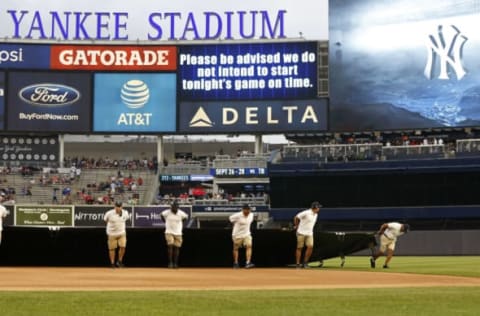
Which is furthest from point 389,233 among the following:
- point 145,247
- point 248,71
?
point 248,71

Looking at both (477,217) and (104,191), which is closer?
(477,217)

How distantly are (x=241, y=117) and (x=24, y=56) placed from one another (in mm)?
14399

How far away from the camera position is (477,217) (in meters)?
55.0

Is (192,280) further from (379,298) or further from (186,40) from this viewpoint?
(186,40)

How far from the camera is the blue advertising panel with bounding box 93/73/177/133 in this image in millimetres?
62938

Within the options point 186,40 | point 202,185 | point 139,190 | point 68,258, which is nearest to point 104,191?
point 139,190

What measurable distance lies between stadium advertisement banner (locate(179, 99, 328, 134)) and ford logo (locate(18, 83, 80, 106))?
23.1 feet

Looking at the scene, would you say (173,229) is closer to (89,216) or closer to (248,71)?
(89,216)

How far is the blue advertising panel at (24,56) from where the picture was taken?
62938mm

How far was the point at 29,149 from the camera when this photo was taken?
64.6 meters

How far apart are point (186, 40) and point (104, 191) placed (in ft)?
36.3

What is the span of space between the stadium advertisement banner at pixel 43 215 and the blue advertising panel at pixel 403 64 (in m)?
18.0

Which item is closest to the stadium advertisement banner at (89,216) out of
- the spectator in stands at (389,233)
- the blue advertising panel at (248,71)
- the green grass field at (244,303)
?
the blue advertising panel at (248,71)

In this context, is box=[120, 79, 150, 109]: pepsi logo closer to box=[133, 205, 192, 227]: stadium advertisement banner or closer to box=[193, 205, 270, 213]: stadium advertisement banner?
box=[193, 205, 270, 213]: stadium advertisement banner
